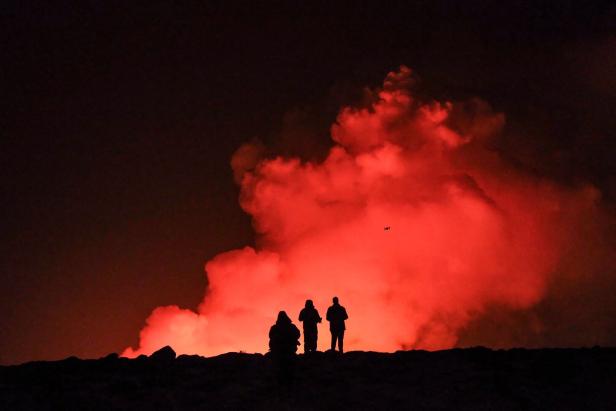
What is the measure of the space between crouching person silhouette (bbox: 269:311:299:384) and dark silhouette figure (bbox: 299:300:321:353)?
4.62m

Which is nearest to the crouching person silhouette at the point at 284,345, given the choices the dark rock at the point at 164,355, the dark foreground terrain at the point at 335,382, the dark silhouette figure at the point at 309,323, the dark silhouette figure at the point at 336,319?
the dark foreground terrain at the point at 335,382

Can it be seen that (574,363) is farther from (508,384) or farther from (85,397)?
(85,397)

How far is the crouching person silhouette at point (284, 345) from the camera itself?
20266mm

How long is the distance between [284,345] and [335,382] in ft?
7.95

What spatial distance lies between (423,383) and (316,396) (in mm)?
3825

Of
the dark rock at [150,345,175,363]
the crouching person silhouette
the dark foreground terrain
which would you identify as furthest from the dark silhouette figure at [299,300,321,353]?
the dark rock at [150,345,175,363]

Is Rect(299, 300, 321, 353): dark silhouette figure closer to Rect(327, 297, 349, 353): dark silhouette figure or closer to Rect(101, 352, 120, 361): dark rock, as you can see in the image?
Rect(327, 297, 349, 353): dark silhouette figure

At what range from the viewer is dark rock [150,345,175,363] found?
23.7 meters

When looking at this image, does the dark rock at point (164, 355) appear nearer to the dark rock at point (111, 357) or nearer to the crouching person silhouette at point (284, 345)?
the dark rock at point (111, 357)

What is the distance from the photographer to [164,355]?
78.5ft

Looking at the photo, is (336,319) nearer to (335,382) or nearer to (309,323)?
(309,323)

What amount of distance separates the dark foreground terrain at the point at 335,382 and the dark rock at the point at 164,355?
37mm

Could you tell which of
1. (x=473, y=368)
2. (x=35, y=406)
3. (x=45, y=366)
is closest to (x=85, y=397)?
(x=35, y=406)

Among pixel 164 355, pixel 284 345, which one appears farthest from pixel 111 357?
pixel 284 345
